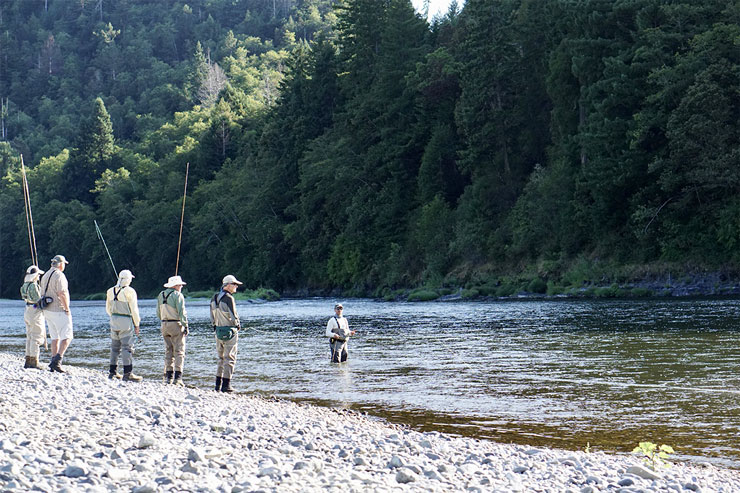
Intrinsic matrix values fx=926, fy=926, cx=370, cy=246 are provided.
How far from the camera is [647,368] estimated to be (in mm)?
17078

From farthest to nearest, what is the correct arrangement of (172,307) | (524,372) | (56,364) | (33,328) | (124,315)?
1. (524,372)
2. (33,328)
3. (56,364)
4. (124,315)
5. (172,307)

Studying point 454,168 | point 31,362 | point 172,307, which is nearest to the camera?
point 172,307

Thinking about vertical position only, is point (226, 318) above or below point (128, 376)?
above

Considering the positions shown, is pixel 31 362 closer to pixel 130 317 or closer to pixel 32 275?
pixel 32 275

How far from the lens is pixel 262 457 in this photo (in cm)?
858

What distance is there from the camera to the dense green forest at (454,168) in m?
45.6

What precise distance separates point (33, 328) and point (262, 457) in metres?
9.79

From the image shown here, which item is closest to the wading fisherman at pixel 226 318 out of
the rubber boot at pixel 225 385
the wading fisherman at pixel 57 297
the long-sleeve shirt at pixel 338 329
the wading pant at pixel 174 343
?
the rubber boot at pixel 225 385

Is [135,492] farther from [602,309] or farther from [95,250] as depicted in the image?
[95,250]

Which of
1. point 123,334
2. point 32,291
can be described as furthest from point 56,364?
point 123,334

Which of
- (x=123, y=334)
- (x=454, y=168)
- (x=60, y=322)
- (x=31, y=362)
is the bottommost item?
(x=31, y=362)

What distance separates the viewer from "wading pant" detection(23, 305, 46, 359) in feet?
54.5

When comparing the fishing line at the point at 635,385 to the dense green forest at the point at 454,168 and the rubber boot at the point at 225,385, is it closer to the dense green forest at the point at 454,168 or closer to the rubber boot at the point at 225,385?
the rubber boot at the point at 225,385

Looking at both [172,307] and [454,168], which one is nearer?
[172,307]
